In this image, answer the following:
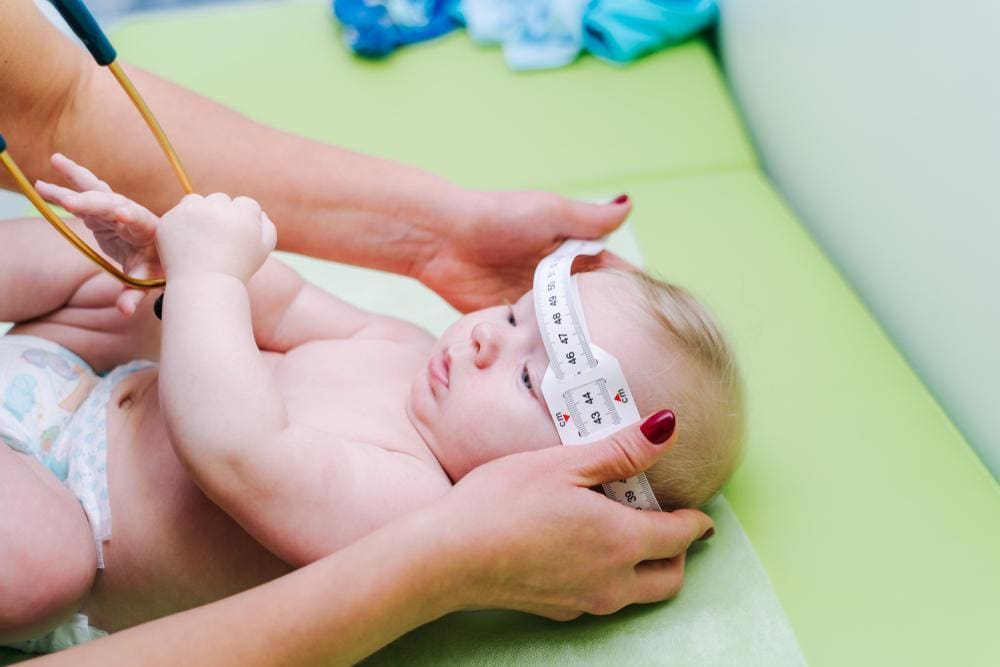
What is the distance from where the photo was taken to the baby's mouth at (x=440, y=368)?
1.14 metres

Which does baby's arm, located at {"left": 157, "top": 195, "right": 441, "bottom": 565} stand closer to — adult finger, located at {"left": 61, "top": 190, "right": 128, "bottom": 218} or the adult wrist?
adult finger, located at {"left": 61, "top": 190, "right": 128, "bottom": 218}

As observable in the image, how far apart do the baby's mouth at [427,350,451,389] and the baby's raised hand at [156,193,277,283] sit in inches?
10.3

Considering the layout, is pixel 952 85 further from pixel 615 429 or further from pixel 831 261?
pixel 615 429

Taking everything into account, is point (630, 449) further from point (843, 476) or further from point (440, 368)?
point (843, 476)

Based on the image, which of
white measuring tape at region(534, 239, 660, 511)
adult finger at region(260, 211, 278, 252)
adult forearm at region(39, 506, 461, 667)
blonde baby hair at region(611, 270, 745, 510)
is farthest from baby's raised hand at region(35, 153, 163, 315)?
blonde baby hair at region(611, 270, 745, 510)

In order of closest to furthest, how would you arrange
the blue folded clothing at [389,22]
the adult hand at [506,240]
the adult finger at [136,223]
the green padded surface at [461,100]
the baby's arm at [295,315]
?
the adult finger at [136,223] → the baby's arm at [295,315] → the adult hand at [506,240] → the green padded surface at [461,100] → the blue folded clothing at [389,22]

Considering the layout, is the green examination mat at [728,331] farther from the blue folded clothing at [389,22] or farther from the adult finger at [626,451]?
the adult finger at [626,451]

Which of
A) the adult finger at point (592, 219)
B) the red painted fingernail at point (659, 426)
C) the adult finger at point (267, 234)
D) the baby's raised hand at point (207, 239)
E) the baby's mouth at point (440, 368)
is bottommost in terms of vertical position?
the baby's mouth at point (440, 368)

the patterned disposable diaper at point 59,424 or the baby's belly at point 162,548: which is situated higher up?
the patterned disposable diaper at point 59,424

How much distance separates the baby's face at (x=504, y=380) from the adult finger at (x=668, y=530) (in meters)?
0.13

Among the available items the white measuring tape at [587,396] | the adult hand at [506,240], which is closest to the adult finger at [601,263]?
the adult hand at [506,240]

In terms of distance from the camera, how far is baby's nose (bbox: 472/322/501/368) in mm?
1112

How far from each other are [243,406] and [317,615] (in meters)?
0.22

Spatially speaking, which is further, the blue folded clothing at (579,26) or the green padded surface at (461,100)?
the blue folded clothing at (579,26)
